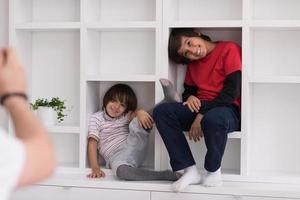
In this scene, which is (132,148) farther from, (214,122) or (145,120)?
(214,122)

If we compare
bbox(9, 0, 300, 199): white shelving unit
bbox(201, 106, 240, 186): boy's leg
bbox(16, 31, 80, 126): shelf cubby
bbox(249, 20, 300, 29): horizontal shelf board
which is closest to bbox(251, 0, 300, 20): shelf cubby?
bbox(9, 0, 300, 199): white shelving unit

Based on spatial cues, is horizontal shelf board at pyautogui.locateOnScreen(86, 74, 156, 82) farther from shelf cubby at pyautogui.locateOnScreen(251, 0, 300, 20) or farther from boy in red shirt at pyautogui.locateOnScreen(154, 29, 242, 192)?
shelf cubby at pyautogui.locateOnScreen(251, 0, 300, 20)

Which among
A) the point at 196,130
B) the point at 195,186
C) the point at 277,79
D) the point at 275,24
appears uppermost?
the point at 275,24

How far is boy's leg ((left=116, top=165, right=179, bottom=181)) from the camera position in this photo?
8.70ft

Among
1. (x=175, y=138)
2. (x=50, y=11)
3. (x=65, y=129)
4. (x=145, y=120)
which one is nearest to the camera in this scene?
(x=175, y=138)

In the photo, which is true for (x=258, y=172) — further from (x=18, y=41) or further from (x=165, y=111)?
(x=18, y=41)

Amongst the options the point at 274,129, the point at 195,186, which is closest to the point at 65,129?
→ the point at 195,186

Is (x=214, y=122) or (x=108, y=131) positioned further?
(x=108, y=131)

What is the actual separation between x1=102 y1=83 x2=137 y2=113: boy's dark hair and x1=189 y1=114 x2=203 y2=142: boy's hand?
1.30 ft

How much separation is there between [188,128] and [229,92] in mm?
262

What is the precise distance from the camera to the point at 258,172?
2.81 m

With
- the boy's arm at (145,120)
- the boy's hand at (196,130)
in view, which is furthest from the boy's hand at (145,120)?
the boy's hand at (196,130)

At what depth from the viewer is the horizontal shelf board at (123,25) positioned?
274 cm

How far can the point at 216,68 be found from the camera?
8.82ft
